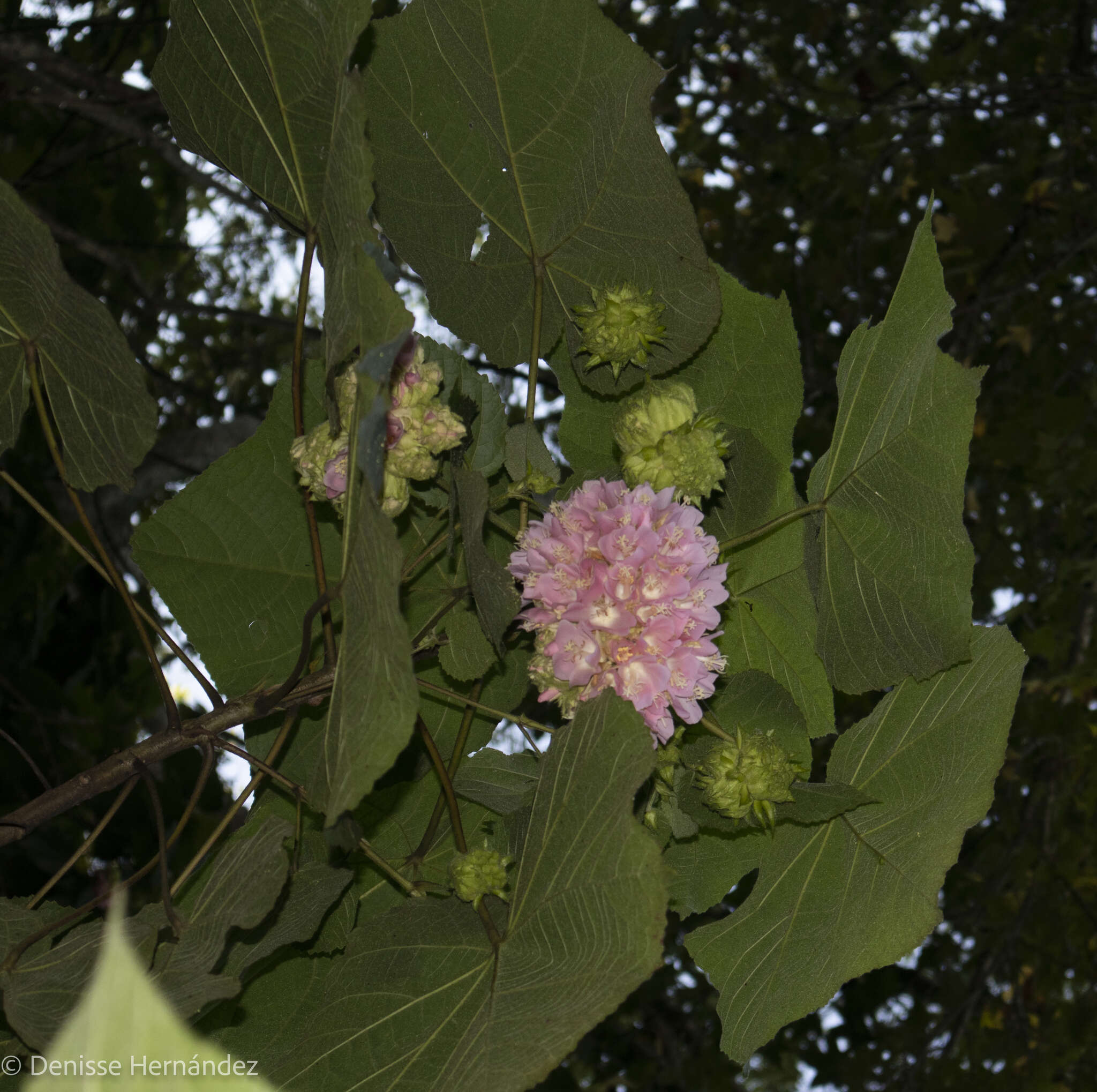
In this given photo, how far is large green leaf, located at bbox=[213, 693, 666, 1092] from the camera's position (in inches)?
19.1

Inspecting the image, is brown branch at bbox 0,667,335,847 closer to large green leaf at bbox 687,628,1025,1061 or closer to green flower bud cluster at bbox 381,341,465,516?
green flower bud cluster at bbox 381,341,465,516

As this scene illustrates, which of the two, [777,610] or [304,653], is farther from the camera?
[777,610]

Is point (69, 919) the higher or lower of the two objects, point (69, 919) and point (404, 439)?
the lower

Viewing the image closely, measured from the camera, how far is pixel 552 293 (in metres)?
0.74

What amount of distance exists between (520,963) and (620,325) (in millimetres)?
396

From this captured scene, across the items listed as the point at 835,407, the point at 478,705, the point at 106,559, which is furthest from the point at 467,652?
the point at 835,407

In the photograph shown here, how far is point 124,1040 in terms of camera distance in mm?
225

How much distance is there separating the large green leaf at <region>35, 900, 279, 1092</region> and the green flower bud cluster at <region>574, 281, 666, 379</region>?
50cm

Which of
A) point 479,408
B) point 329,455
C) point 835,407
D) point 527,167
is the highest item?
point 835,407

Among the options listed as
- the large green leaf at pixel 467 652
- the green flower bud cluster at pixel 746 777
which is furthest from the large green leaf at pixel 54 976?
the green flower bud cluster at pixel 746 777

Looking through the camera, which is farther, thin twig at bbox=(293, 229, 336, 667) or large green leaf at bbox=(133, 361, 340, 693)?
large green leaf at bbox=(133, 361, 340, 693)

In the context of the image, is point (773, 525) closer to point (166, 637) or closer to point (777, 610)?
point (777, 610)

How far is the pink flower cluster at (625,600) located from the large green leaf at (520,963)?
1.8 inches

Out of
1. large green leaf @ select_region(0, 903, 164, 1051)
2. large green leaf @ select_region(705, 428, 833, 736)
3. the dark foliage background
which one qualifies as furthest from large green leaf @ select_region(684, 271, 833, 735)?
the dark foliage background
